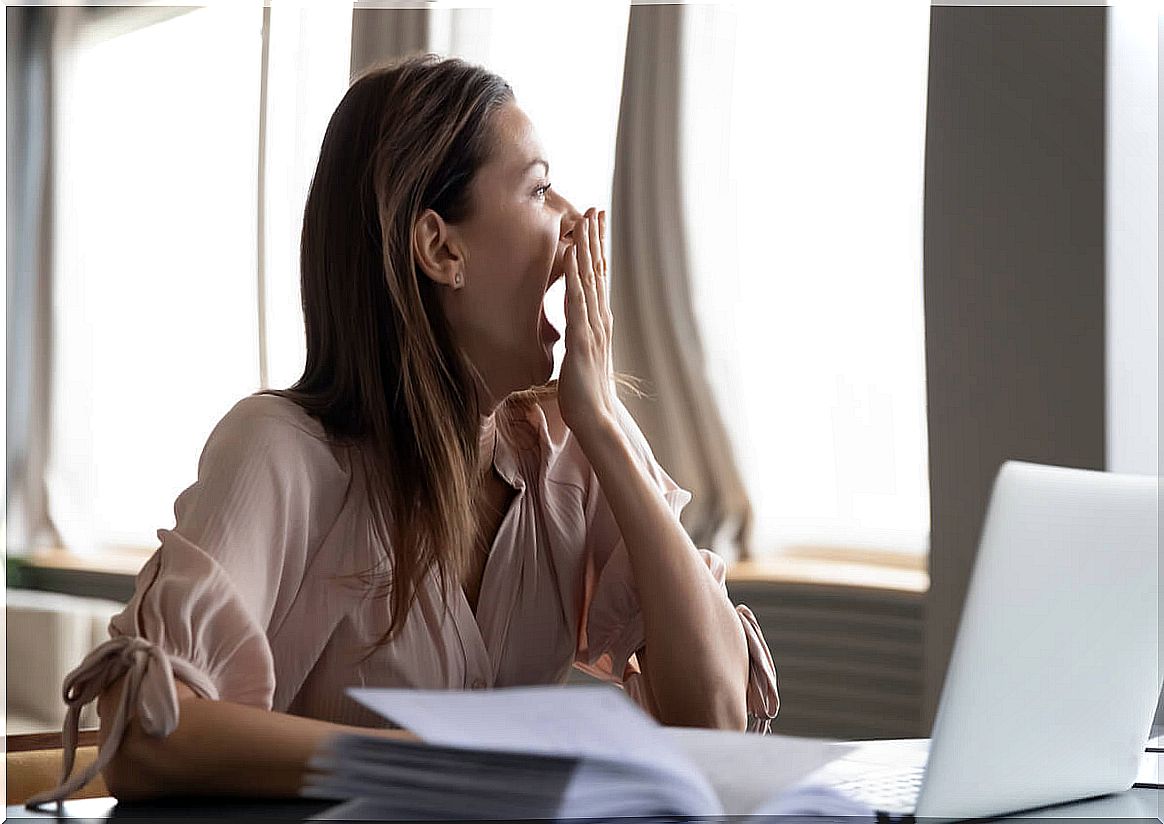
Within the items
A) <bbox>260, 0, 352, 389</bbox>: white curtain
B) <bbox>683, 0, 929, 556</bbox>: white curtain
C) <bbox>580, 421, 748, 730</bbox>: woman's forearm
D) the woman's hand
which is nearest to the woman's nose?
the woman's hand

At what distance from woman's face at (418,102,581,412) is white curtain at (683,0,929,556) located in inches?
79.1

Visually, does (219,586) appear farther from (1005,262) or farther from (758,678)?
(1005,262)

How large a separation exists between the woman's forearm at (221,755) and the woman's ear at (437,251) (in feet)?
1.82

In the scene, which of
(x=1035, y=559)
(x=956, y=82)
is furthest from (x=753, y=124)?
(x=1035, y=559)

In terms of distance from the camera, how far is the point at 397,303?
127cm

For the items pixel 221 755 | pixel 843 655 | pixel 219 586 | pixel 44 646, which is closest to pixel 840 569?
pixel 843 655

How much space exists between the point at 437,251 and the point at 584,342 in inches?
7.1

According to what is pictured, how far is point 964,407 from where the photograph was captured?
8.67 feet

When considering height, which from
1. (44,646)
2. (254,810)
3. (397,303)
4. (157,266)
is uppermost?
(157,266)

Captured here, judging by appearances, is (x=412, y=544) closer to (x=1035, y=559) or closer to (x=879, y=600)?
(x=1035, y=559)

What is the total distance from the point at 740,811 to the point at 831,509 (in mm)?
2732

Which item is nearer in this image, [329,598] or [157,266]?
[329,598]

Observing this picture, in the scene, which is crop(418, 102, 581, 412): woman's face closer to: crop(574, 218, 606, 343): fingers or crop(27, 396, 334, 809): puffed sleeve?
crop(574, 218, 606, 343): fingers

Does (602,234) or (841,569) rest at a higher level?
(602,234)
